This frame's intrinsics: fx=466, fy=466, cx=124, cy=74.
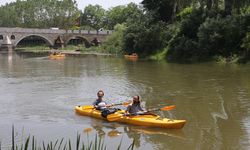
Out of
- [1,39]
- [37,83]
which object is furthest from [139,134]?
[1,39]

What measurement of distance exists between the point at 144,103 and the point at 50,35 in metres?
70.6

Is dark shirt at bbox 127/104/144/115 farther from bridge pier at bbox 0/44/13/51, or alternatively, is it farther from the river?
bridge pier at bbox 0/44/13/51

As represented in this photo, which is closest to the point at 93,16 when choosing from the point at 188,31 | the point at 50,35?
the point at 50,35

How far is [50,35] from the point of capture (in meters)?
88.7

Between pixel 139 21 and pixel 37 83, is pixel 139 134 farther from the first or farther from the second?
pixel 139 21

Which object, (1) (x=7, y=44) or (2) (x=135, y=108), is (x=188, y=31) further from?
(1) (x=7, y=44)

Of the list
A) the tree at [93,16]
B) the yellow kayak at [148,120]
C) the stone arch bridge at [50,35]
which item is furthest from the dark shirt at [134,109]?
the tree at [93,16]

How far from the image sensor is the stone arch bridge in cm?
8588

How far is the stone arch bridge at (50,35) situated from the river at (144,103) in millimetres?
53931

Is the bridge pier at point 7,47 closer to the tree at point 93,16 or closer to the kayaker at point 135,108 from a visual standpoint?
the tree at point 93,16

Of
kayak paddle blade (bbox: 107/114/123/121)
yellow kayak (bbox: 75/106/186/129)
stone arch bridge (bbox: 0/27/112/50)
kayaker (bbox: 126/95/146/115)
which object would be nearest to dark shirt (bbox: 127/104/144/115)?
kayaker (bbox: 126/95/146/115)

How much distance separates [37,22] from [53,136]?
9894 cm

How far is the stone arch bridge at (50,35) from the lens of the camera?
85875mm

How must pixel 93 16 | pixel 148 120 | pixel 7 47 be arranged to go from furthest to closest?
pixel 93 16
pixel 7 47
pixel 148 120
